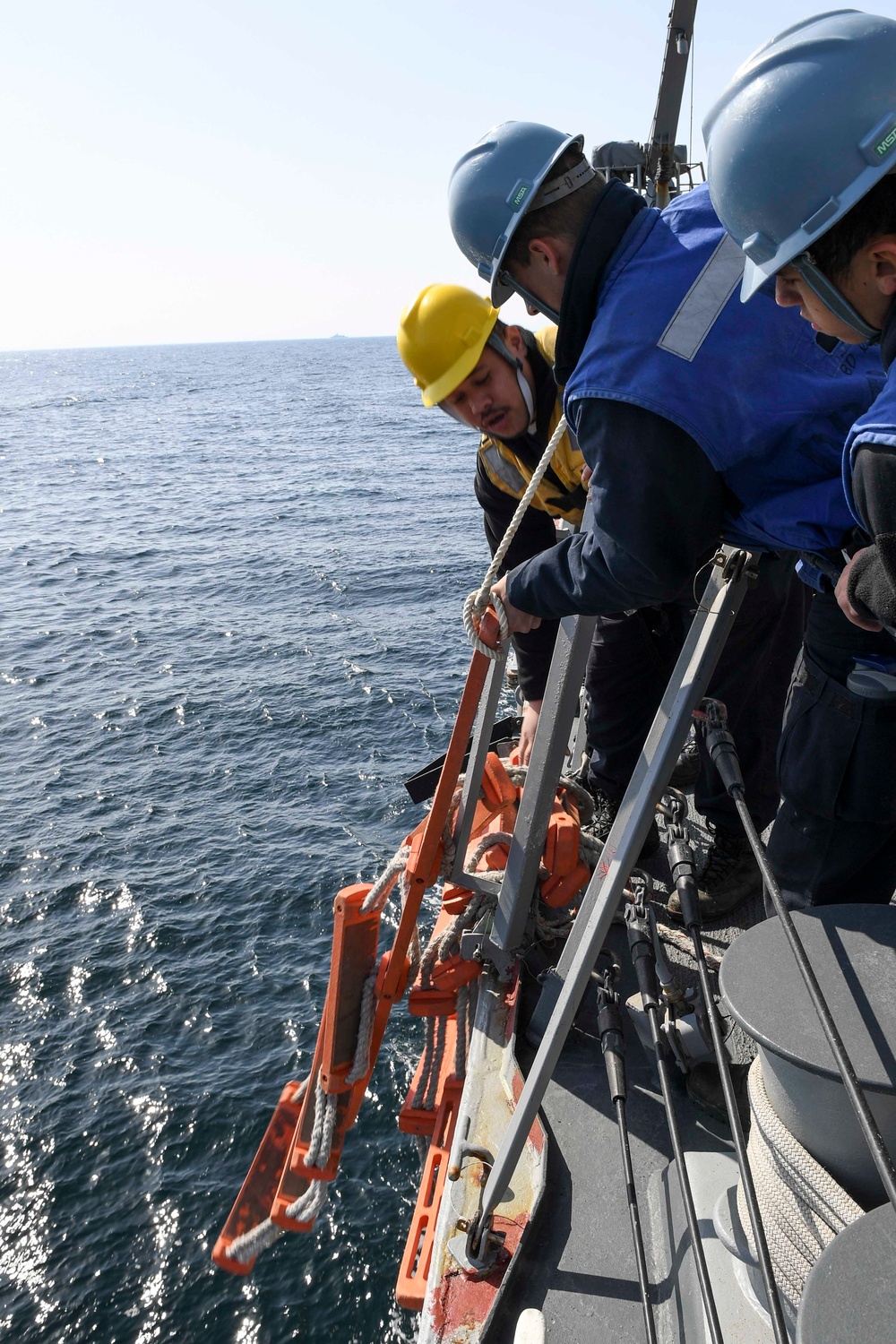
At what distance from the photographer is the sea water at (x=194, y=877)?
20.2 feet

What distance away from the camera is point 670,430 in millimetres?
2008

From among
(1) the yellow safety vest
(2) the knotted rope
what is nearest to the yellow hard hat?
(1) the yellow safety vest

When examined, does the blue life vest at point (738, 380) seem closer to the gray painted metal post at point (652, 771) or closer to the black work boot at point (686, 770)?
the gray painted metal post at point (652, 771)

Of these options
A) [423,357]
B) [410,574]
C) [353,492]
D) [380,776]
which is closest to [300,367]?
[353,492]

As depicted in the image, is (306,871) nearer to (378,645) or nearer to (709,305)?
(378,645)

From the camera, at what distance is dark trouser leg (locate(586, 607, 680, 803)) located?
4.01 m

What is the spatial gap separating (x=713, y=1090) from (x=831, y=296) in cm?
256

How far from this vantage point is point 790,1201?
6.48 feet

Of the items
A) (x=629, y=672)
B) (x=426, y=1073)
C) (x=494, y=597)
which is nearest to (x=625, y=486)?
(x=494, y=597)

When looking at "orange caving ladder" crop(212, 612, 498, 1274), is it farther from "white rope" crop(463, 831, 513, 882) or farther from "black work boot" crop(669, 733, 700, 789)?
"black work boot" crop(669, 733, 700, 789)

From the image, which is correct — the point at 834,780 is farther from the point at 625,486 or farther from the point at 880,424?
the point at 880,424

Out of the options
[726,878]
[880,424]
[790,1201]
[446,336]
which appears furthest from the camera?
[726,878]

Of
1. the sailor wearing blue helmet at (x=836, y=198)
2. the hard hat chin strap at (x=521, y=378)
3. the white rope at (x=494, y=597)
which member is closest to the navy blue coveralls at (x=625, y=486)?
the white rope at (x=494, y=597)

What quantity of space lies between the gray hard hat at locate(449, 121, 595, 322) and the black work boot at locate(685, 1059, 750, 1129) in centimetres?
250
